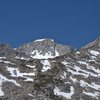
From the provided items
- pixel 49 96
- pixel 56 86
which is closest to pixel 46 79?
pixel 56 86

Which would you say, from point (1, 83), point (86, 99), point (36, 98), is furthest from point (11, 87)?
point (86, 99)

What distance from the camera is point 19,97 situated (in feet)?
578

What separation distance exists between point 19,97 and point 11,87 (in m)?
15.1

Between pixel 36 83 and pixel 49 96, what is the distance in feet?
53.8

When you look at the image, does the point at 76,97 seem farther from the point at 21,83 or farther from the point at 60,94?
the point at 21,83

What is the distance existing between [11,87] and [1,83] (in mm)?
6011

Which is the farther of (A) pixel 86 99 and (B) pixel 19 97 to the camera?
(A) pixel 86 99

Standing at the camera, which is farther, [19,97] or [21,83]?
[21,83]

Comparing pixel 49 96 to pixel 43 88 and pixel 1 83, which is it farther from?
pixel 1 83

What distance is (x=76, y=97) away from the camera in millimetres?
194375

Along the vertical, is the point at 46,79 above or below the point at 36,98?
above

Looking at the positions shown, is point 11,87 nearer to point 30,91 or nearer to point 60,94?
point 30,91

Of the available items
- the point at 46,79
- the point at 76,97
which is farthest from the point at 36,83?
the point at 76,97

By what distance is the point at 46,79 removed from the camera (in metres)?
198
